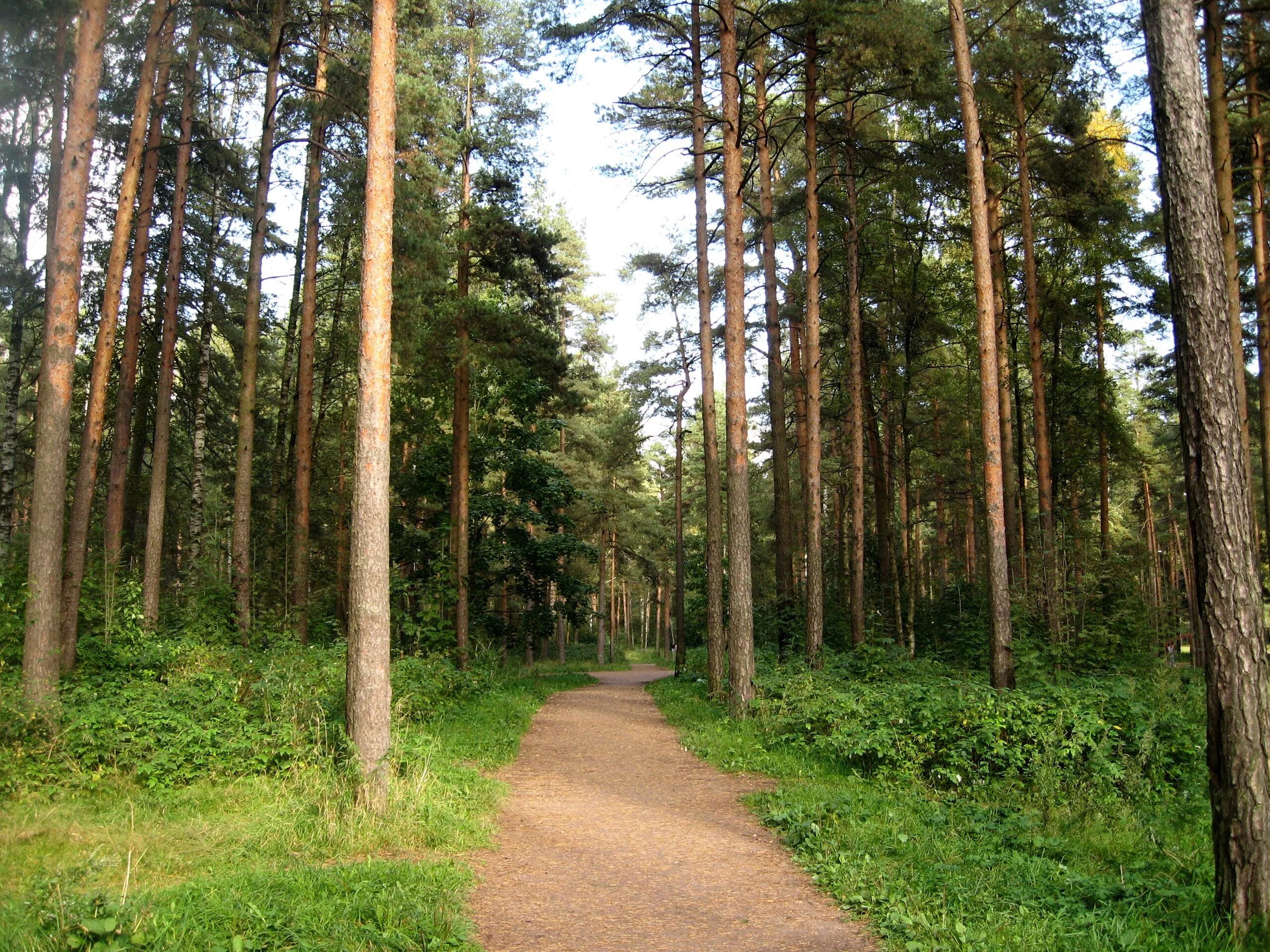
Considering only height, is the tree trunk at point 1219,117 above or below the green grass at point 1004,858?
above

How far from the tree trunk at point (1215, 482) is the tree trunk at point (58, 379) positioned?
9.91 metres

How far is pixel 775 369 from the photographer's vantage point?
58.2 ft

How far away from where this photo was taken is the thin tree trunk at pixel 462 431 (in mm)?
17875

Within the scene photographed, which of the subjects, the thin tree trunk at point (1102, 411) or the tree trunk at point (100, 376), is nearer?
the tree trunk at point (100, 376)

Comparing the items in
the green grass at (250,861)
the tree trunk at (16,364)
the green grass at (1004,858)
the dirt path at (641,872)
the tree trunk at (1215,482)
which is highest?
the tree trunk at (16,364)

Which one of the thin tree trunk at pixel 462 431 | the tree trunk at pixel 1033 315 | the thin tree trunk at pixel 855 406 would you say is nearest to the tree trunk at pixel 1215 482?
the tree trunk at pixel 1033 315

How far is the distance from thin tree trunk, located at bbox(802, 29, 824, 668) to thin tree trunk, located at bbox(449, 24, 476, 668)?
7029 mm

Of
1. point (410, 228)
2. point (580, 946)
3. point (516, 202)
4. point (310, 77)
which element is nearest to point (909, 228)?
point (516, 202)

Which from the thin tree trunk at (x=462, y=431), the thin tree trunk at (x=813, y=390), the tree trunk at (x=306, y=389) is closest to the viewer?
the thin tree trunk at (x=813, y=390)

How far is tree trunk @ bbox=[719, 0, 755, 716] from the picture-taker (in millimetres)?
12383

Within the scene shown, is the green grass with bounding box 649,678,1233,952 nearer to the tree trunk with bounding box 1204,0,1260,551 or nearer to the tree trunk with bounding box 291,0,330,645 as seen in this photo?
the tree trunk with bounding box 1204,0,1260,551

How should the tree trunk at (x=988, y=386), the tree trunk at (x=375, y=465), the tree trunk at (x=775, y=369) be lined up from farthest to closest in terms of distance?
1. the tree trunk at (x=775, y=369)
2. the tree trunk at (x=988, y=386)
3. the tree trunk at (x=375, y=465)

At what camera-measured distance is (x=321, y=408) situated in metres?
21.7

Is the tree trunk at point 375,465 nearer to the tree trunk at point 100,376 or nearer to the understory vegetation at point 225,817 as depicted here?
the understory vegetation at point 225,817
